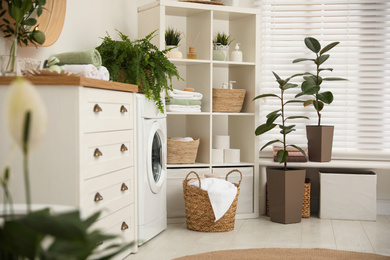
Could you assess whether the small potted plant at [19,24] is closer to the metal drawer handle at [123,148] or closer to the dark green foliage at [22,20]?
the dark green foliage at [22,20]

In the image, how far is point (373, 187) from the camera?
400cm

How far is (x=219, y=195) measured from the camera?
3471 mm

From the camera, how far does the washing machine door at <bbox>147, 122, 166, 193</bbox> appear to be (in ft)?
10.6

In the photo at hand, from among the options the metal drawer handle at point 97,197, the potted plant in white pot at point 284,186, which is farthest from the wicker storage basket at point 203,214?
the metal drawer handle at point 97,197

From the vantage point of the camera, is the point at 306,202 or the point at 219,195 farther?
the point at 306,202

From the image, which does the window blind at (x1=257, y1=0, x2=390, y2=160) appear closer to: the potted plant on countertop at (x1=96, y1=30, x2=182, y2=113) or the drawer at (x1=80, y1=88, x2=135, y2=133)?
the potted plant on countertop at (x1=96, y1=30, x2=182, y2=113)

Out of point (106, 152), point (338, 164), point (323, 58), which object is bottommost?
point (338, 164)

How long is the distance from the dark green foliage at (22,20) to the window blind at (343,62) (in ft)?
7.61

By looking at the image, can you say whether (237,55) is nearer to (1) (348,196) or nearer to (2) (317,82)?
(2) (317,82)

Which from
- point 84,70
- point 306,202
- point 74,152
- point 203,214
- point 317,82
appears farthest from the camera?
point 306,202

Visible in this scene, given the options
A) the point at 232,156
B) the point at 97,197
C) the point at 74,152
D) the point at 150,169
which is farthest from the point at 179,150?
the point at 74,152

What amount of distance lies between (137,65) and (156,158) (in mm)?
700

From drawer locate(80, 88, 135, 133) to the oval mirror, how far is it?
19.8 inches

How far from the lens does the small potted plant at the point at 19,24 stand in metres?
2.27
